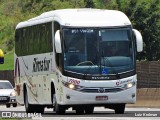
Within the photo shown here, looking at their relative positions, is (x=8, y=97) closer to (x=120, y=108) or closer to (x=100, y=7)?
(x=120, y=108)

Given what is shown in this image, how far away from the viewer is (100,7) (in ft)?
241

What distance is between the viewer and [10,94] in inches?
1662

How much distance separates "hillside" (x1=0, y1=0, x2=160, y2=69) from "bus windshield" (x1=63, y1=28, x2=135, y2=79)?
2715 centimetres

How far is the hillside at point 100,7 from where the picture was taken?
181 ft

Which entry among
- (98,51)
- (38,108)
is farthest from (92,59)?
(38,108)

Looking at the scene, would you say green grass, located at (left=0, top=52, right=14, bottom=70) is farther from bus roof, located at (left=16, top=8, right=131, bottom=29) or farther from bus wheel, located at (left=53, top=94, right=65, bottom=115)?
bus roof, located at (left=16, top=8, right=131, bottom=29)

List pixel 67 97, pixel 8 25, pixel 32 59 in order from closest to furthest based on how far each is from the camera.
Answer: pixel 67 97, pixel 32 59, pixel 8 25

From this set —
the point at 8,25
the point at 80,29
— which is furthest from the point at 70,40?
the point at 8,25

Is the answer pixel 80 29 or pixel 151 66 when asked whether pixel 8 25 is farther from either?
pixel 80 29

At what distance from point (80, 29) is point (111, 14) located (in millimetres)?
1377

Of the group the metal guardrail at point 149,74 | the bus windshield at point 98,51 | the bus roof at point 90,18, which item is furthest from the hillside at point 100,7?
the bus windshield at point 98,51

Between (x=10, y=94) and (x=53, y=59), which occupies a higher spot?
(x=53, y=59)

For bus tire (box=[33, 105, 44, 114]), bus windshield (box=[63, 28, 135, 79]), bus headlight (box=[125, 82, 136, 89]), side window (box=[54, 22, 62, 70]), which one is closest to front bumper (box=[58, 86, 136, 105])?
bus headlight (box=[125, 82, 136, 89])

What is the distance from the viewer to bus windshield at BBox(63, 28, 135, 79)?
27.0 metres
